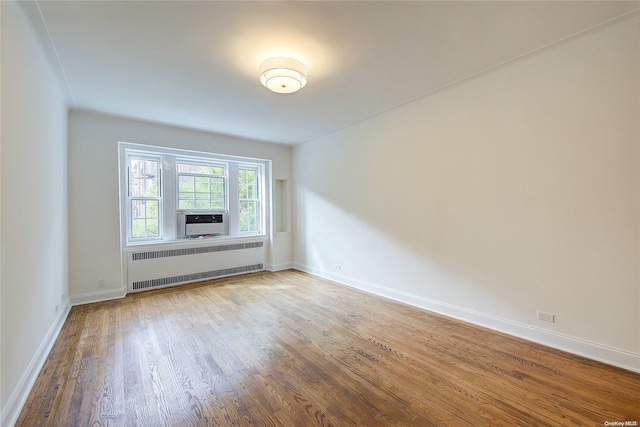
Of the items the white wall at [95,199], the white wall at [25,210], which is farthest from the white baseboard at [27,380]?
the white wall at [95,199]

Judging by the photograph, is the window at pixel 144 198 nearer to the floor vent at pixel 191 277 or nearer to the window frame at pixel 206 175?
the window frame at pixel 206 175

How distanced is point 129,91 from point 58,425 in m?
3.24

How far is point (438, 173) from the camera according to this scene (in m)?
3.39

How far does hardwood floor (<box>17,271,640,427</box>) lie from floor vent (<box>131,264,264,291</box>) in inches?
40.9

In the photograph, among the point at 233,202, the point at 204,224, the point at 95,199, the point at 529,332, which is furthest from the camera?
the point at 233,202

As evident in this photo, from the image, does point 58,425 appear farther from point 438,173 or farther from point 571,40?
point 571,40

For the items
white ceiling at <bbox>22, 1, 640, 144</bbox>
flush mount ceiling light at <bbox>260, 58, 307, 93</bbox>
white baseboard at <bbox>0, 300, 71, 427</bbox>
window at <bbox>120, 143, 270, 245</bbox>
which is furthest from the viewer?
window at <bbox>120, 143, 270, 245</bbox>

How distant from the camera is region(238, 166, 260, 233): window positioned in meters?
5.80

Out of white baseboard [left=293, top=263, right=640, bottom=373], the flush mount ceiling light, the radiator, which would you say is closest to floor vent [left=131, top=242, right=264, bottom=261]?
the radiator

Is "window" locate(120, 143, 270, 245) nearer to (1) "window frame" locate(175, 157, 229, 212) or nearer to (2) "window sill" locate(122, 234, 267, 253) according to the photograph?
(1) "window frame" locate(175, 157, 229, 212)

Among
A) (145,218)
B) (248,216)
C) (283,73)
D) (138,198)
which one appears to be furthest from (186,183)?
(283,73)

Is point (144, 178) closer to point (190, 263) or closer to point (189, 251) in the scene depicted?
point (189, 251)

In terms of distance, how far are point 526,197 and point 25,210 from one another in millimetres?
4273

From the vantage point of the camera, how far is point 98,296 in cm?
397
